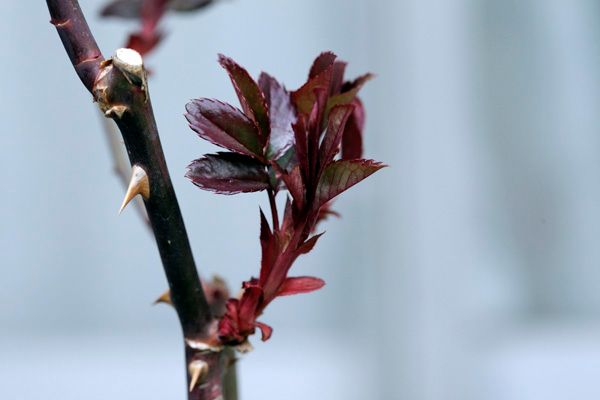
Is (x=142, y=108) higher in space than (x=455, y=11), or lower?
lower

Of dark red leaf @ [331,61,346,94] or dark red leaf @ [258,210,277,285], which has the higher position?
dark red leaf @ [331,61,346,94]

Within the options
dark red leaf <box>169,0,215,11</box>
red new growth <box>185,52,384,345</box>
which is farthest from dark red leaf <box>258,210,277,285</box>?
dark red leaf <box>169,0,215,11</box>

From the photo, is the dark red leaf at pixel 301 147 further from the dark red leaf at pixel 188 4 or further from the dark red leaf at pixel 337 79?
the dark red leaf at pixel 188 4

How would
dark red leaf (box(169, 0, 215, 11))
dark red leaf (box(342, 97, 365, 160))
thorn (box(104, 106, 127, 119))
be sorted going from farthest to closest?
dark red leaf (box(169, 0, 215, 11)), dark red leaf (box(342, 97, 365, 160)), thorn (box(104, 106, 127, 119))

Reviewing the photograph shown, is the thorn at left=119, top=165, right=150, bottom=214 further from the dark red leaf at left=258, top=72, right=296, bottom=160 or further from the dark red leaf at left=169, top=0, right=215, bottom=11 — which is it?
the dark red leaf at left=169, top=0, right=215, bottom=11

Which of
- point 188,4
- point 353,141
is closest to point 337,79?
point 353,141

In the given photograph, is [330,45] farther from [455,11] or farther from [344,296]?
[344,296]

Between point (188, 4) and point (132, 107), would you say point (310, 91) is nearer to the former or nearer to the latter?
point (132, 107)

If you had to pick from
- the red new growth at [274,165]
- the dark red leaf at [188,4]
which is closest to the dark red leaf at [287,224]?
the red new growth at [274,165]

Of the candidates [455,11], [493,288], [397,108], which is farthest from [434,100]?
[493,288]
